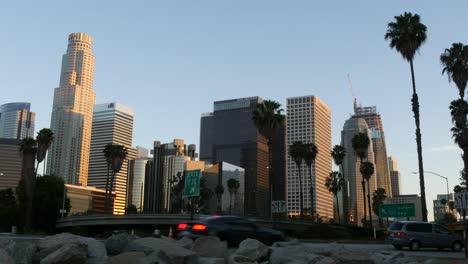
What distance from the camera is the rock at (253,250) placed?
13.2 m

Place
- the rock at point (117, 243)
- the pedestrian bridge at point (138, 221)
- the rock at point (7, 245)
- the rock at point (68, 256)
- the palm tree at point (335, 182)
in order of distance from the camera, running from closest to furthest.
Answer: the rock at point (68, 256) → the rock at point (7, 245) → the rock at point (117, 243) → the pedestrian bridge at point (138, 221) → the palm tree at point (335, 182)

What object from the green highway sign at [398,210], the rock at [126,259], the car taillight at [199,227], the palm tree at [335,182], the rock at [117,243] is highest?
the palm tree at [335,182]

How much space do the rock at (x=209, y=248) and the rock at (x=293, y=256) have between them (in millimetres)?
1468

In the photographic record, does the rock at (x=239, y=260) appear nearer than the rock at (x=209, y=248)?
Yes

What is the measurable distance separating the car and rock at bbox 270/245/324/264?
17501 mm

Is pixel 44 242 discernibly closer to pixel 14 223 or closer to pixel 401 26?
pixel 401 26

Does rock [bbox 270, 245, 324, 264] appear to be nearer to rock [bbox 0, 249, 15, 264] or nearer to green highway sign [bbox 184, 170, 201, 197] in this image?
rock [bbox 0, 249, 15, 264]

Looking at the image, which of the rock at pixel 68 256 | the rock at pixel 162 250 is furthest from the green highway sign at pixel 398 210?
the rock at pixel 68 256

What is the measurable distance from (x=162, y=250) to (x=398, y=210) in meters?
44.6

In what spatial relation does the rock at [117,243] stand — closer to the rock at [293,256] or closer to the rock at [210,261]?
the rock at [210,261]

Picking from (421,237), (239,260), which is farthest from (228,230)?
(421,237)

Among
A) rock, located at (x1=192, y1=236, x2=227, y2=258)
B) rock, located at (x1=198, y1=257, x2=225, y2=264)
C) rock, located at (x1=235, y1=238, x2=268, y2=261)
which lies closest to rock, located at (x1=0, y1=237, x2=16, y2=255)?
rock, located at (x1=198, y1=257, x2=225, y2=264)

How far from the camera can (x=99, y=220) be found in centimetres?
9762

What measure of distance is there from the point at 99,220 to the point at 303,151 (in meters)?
42.9
